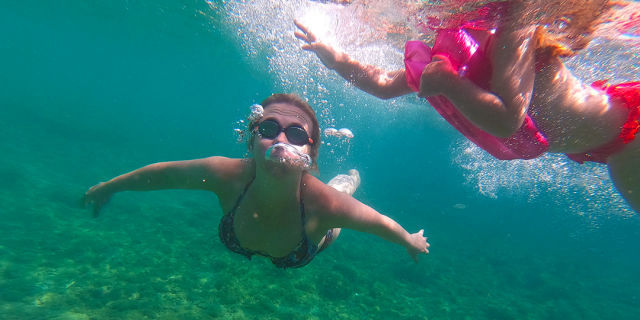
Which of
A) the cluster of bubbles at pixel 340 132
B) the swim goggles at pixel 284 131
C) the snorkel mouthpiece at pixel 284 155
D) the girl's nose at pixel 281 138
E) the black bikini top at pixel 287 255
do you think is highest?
the cluster of bubbles at pixel 340 132

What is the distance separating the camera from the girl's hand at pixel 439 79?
5.64ft

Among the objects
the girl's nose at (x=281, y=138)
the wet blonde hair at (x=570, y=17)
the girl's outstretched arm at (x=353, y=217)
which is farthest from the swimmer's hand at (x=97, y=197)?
the wet blonde hair at (x=570, y=17)

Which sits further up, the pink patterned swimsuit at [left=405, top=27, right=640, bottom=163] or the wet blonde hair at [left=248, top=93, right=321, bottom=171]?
the wet blonde hair at [left=248, top=93, right=321, bottom=171]

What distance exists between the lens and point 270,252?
342 cm

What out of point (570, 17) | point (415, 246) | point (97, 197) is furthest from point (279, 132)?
point (570, 17)

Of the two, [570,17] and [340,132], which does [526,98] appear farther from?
[340,132]

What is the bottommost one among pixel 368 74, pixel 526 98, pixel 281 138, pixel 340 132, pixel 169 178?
pixel 526 98

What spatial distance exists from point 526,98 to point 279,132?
198 cm

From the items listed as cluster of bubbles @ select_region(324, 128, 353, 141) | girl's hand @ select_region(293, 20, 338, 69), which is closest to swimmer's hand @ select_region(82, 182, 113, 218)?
girl's hand @ select_region(293, 20, 338, 69)

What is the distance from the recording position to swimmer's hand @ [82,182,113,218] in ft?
10.7

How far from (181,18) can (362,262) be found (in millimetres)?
27008

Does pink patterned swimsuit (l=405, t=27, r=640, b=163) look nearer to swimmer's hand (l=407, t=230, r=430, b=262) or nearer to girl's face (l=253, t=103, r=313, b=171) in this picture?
girl's face (l=253, t=103, r=313, b=171)

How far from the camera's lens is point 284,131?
282 cm

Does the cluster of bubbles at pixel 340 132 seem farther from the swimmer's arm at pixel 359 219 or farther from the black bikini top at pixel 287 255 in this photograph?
the swimmer's arm at pixel 359 219
